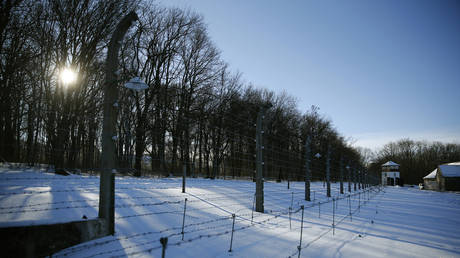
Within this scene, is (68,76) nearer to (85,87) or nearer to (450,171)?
(85,87)

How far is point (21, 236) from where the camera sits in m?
2.69

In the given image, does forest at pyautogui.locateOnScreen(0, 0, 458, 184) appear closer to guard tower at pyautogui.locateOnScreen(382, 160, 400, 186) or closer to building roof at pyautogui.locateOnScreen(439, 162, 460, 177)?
building roof at pyautogui.locateOnScreen(439, 162, 460, 177)

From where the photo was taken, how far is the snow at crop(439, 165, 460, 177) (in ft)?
143

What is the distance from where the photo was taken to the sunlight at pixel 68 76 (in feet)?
38.2

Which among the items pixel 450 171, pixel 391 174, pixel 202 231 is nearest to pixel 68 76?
pixel 202 231

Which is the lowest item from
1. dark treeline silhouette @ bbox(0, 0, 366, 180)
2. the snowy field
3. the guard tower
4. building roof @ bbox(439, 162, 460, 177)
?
the guard tower

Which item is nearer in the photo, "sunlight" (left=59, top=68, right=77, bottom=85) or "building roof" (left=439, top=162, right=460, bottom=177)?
"sunlight" (left=59, top=68, right=77, bottom=85)

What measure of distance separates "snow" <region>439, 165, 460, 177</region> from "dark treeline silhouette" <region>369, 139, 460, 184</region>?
64.9 feet

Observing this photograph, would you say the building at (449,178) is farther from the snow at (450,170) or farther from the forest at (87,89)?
the forest at (87,89)

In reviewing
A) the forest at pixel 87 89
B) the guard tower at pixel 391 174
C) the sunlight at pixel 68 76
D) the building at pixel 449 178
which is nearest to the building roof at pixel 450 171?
the building at pixel 449 178

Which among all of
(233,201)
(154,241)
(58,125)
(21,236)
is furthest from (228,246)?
(58,125)

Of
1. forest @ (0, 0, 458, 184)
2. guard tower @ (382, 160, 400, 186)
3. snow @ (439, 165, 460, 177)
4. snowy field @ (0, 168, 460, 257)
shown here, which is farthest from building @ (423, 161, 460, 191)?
snowy field @ (0, 168, 460, 257)

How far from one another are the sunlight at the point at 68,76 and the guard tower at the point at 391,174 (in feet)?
238

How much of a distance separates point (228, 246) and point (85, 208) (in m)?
2.81
